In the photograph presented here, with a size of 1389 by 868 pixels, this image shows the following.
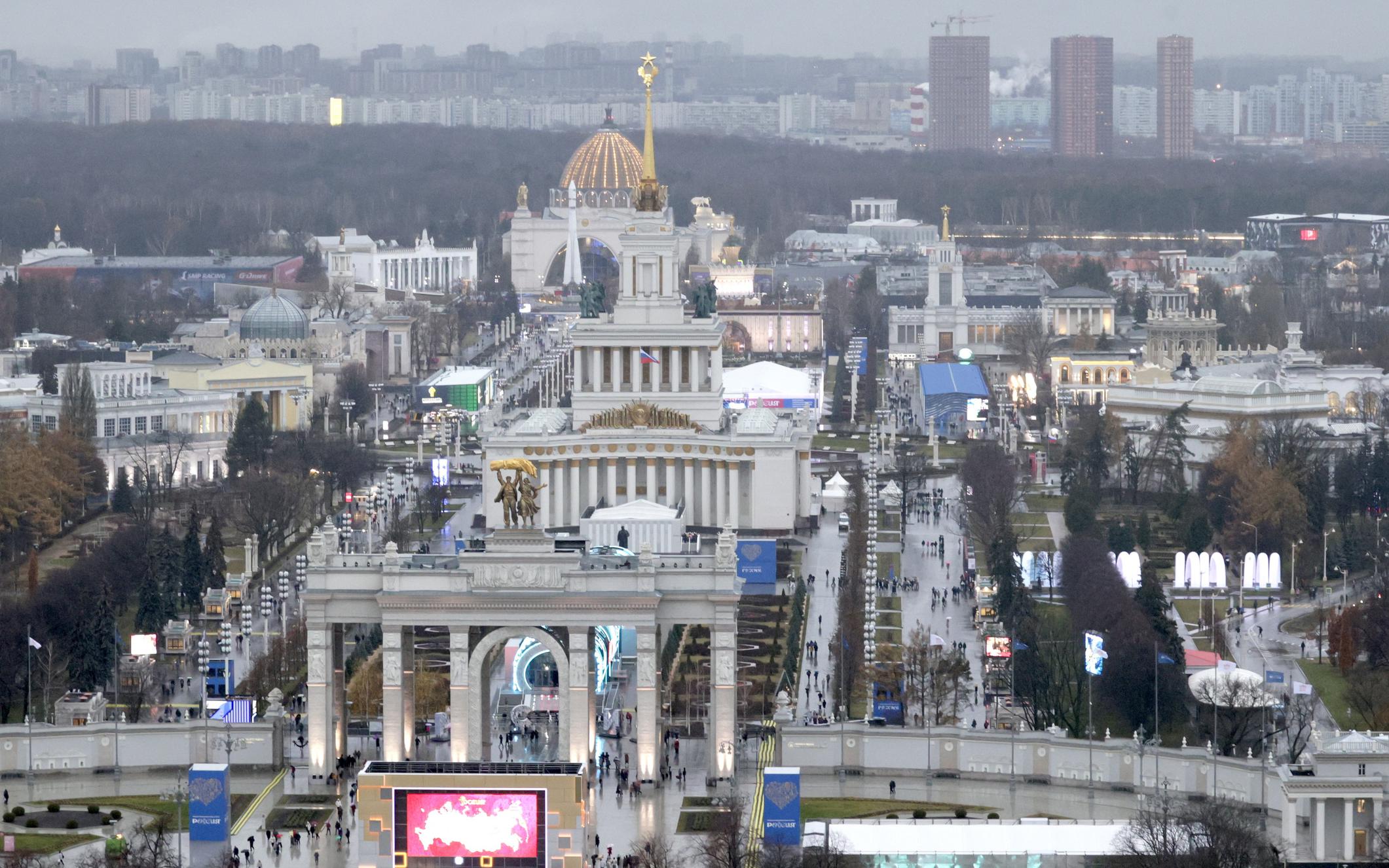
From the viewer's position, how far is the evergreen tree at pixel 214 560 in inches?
2992

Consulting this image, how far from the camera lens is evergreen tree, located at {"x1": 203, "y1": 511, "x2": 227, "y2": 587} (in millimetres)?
76000

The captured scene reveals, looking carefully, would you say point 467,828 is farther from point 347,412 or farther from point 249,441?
point 347,412

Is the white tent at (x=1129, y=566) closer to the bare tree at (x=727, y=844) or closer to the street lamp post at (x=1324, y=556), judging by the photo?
the street lamp post at (x=1324, y=556)

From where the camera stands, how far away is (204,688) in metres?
63.7

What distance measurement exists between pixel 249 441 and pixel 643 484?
16452mm

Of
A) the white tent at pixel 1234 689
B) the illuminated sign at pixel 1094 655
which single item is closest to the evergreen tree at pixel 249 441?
the illuminated sign at pixel 1094 655

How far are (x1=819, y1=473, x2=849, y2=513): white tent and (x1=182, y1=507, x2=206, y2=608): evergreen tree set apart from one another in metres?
20.8

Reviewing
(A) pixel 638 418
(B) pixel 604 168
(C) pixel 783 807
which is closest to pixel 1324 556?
(A) pixel 638 418

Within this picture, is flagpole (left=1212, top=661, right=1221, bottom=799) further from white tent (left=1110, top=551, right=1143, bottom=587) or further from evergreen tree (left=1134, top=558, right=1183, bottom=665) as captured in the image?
white tent (left=1110, top=551, right=1143, bottom=587)

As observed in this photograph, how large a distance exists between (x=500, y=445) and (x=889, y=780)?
3186 centimetres

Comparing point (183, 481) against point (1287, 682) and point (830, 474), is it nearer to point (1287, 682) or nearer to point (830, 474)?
point (830, 474)

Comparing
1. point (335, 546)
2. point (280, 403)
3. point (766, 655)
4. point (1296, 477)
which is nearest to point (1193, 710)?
point (766, 655)

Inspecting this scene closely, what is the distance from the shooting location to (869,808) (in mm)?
54250

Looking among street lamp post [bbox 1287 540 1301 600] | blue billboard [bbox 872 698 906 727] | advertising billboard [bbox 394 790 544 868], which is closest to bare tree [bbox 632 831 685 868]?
advertising billboard [bbox 394 790 544 868]
